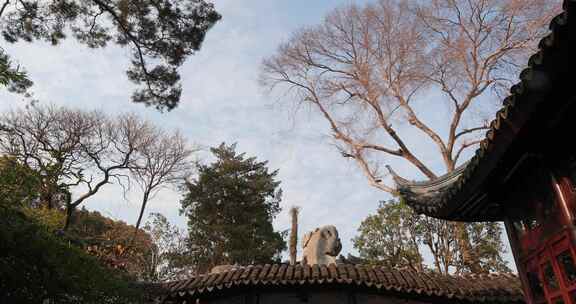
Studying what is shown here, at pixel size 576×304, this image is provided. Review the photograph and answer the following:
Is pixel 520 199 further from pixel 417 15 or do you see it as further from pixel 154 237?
pixel 154 237

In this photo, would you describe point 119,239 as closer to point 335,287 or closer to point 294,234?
point 294,234

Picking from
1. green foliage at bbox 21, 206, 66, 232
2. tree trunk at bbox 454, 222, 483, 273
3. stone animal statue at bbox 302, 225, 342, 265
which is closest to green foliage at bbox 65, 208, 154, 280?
green foliage at bbox 21, 206, 66, 232

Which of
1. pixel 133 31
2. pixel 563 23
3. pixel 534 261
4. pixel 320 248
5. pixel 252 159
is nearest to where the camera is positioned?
pixel 563 23

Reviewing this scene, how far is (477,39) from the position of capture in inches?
464

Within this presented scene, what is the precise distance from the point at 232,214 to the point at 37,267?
17.9 m

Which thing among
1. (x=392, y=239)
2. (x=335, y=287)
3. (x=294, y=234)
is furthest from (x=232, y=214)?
(x=335, y=287)

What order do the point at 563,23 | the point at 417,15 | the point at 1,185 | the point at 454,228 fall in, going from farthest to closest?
the point at 417,15, the point at 454,228, the point at 1,185, the point at 563,23

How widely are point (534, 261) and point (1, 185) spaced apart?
4738 mm

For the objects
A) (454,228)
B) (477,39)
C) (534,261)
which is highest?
(477,39)

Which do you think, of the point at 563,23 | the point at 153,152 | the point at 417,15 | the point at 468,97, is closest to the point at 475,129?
the point at 468,97

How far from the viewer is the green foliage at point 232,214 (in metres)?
20.3

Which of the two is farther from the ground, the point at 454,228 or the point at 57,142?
the point at 57,142

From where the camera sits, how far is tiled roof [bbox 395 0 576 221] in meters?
1.91

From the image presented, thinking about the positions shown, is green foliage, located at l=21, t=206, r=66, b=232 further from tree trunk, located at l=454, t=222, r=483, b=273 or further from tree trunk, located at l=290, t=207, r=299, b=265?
tree trunk, located at l=290, t=207, r=299, b=265
